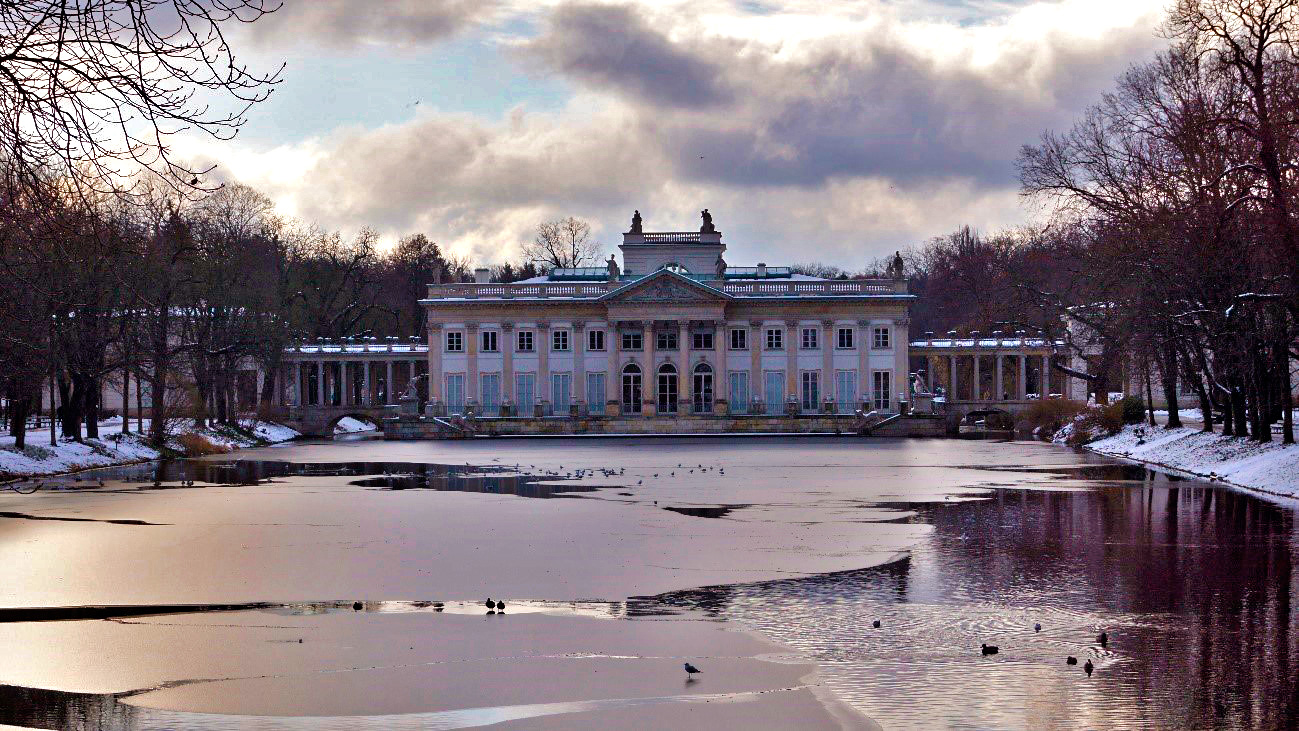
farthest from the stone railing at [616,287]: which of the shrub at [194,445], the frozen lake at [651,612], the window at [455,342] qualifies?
the frozen lake at [651,612]

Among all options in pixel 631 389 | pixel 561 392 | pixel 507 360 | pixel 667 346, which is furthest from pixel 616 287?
pixel 507 360

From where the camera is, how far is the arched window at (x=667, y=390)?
8769cm

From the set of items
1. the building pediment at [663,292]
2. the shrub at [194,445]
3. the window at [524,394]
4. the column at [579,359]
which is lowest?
the shrub at [194,445]

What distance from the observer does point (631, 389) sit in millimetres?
88062

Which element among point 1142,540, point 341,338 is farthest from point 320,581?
point 341,338

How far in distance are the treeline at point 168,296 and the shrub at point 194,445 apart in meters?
1.15

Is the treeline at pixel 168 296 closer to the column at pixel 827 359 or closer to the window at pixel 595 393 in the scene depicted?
the window at pixel 595 393

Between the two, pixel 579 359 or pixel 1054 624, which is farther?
pixel 579 359

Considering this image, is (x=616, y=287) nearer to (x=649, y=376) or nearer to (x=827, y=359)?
(x=649, y=376)

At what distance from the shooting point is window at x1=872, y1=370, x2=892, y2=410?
86.2m

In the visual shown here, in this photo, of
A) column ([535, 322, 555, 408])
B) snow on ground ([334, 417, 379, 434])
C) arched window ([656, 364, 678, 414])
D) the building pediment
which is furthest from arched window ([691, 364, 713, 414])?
snow on ground ([334, 417, 379, 434])

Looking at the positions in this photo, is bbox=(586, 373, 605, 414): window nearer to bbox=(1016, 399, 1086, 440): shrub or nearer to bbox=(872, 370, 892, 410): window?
bbox=(872, 370, 892, 410): window

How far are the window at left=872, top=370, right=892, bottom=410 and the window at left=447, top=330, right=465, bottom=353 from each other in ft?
80.4

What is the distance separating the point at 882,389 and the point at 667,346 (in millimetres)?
12945
